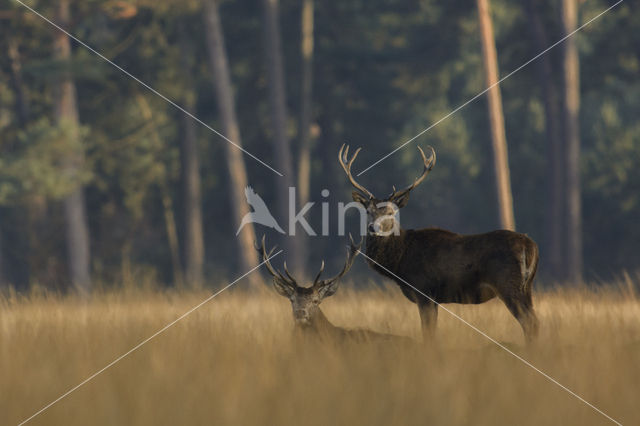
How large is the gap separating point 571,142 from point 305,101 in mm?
8371

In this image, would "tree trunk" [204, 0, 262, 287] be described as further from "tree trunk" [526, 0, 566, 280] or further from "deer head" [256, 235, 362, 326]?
"deer head" [256, 235, 362, 326]

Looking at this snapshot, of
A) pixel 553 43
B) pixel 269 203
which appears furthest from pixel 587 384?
pixel 269 203

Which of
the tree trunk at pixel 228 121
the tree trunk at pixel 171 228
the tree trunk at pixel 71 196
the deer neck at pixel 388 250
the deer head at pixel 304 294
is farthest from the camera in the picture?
the tree trunk at pixel 171 228

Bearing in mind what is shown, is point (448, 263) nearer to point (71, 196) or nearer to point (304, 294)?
point (304, 294)

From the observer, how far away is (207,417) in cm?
561

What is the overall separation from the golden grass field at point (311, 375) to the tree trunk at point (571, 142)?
560 inches

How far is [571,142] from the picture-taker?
22703mm

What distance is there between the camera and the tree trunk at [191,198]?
28453 mm

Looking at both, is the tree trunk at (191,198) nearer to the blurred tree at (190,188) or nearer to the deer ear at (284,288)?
the blurred tree at (190,188)

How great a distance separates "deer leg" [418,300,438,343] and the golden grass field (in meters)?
0.16

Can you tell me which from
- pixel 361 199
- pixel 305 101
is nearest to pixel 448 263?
pixel 361 199

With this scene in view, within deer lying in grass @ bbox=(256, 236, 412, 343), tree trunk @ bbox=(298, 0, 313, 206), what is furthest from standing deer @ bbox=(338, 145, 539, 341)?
tree trunk @ bbox=(298, 0, 313, 206)

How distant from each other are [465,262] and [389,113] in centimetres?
2115

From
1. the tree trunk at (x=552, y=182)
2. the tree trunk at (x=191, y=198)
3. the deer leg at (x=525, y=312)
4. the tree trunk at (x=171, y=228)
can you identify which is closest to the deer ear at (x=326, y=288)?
the deer leg at (x=525, y=312)
